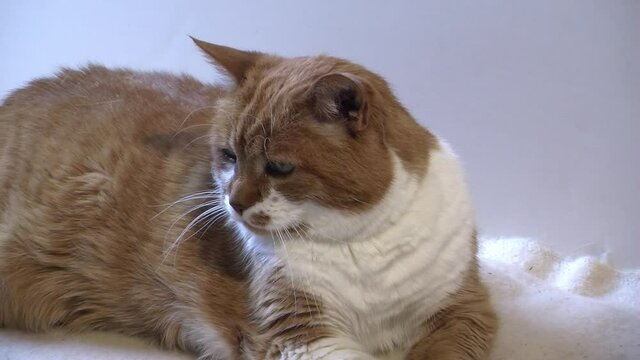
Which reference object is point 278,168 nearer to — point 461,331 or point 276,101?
point 276,101

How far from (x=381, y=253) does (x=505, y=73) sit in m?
0.83

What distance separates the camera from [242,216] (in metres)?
1.33

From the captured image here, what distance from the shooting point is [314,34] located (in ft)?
6.86

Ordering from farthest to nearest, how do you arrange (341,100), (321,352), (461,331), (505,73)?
1. (505,73)
2. (461,331)
3. (321,352)
4. (341,100)

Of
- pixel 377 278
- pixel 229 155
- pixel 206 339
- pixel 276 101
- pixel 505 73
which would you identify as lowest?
pixel 206 339

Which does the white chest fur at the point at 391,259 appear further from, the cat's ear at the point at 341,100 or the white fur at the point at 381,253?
the cat's ear at the point at 341,100

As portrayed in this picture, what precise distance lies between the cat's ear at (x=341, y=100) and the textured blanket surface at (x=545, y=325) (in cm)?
64

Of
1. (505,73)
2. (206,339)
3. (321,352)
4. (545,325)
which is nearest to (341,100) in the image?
(321,352)

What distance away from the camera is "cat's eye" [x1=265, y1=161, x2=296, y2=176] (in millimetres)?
1291

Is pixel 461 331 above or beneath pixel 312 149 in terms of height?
beneath

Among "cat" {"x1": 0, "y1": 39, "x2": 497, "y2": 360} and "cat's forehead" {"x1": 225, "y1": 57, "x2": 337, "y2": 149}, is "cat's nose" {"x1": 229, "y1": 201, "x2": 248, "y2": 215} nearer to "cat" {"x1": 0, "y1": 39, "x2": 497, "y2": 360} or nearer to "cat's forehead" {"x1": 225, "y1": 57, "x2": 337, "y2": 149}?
"cat" {"x1": 0, "y1": 39, "x2": 497, "y2": 360}

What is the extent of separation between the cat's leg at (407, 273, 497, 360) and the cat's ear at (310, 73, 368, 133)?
0.46 metres

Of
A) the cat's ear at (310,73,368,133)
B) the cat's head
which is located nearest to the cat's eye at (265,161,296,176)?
the cat's head

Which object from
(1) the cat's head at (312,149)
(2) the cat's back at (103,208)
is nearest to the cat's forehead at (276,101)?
(1) the cat's head at (312,149)
